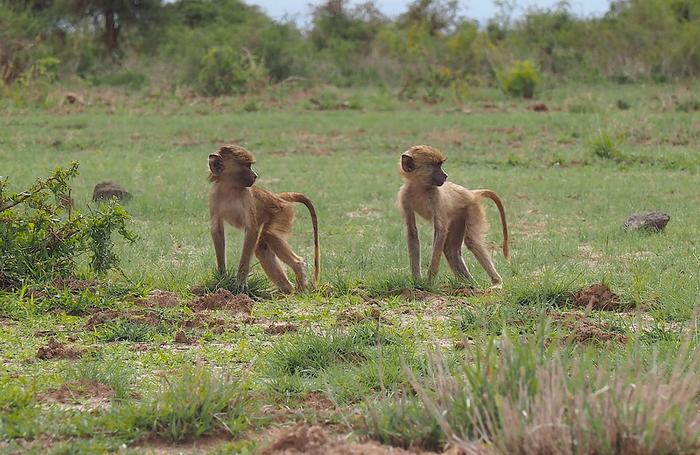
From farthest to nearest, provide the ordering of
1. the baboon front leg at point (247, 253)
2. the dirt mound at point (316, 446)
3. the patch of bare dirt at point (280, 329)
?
the baboon front leg at point (247, 253)
the patch of bare dirt at point (280, 329)
the dirt mound at point (316, 446)

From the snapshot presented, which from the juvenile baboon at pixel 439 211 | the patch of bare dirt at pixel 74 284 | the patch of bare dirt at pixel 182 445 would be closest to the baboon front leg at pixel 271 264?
the juvenile baboon at pixel 439 211

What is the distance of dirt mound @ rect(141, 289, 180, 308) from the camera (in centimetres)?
699

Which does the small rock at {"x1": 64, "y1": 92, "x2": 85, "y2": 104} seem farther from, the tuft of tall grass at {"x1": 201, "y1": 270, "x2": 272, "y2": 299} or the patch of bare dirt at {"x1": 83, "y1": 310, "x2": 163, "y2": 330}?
the patch of bare dirt at {"x1": 83, "y1": 310, "x2": 163, "y2": 330}

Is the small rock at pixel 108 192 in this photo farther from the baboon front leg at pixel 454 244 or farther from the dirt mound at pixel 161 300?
the dirt mound at pixel 161 300

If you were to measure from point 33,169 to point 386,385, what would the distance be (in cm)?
1081

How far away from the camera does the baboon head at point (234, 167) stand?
7.81 meters

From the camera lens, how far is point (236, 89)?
2731 centimetres

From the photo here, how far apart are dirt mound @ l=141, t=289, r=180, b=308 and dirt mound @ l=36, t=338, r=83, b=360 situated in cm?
118

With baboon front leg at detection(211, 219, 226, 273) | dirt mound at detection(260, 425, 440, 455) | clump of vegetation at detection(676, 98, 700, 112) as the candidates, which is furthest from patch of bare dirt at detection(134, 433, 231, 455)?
clump of vegetation at detection(676, 98, 700, 112)

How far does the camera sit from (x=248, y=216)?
786 centimetres

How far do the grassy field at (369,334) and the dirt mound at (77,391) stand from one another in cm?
1

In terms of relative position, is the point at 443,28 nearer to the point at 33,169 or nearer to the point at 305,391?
the point at 33,169

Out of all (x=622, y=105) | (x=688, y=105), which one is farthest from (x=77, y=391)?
(x=622, y=105)

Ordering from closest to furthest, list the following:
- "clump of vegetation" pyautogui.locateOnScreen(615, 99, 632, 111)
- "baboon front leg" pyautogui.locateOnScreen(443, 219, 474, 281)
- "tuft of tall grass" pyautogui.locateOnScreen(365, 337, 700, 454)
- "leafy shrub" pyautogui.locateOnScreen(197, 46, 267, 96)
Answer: "tuft of tall grass" pyautogui.locateOnScreen(365, 337, 700, 454) < "baboon front leg" pyautogui.locateOnScreen(443, 219, 474, 281) < "clump of vegetation" pyautogui.locateOnScreen(615, 99, 632, 111) < "leafy shrub" pyautogui.locateOnScreen(197, 46, 267, 96)
